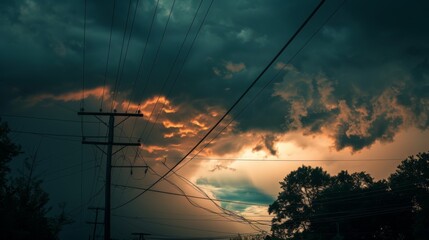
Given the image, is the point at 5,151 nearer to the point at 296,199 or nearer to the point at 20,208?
the point at 20,208

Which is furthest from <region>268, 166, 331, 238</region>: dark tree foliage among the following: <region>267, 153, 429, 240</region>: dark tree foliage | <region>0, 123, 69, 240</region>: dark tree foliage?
<region>0, 123, 69, 240</region>: dark tree foliage

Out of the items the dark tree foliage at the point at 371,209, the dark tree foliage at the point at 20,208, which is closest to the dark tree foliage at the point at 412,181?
the dark tree foliage at the point at 371,209

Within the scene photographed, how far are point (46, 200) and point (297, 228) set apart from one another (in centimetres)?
4487

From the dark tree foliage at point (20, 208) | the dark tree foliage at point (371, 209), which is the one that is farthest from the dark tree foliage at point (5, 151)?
the dark tree foliage at point (371, 209)

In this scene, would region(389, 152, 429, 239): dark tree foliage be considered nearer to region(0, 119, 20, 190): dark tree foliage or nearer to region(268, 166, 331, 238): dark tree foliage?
region(268, 166, 331, 238): dark tree foliage

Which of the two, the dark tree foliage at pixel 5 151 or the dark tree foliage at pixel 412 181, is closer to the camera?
the dark tree foliage at pixel 5 151

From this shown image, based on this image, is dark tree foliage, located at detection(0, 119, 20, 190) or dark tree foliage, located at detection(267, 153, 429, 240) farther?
dark tree foliage, located at detection(267, 153, 429, 240)

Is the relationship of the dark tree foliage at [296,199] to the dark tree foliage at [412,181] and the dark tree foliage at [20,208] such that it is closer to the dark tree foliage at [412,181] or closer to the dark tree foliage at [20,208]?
the dark tree foliage at [412,181]

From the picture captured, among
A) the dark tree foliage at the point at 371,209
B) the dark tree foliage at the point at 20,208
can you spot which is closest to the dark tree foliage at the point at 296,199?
the dark tree foliage at the point at 371,209

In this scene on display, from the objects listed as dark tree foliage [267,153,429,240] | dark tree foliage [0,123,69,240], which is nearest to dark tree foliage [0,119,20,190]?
dark tree foliage [0,123,69,240]

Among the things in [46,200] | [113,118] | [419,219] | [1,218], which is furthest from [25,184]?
[419,219]

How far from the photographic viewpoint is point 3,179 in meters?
27.9

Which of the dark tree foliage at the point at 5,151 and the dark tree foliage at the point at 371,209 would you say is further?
the dark tree foliage at the point at 371,209

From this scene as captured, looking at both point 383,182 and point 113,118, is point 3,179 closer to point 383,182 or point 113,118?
point 113,118
